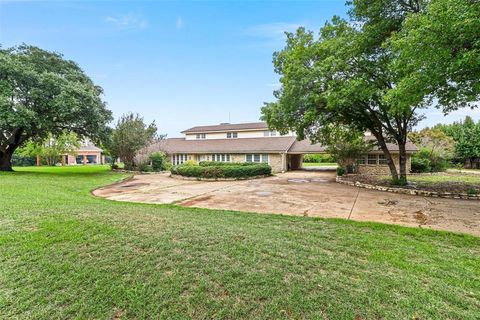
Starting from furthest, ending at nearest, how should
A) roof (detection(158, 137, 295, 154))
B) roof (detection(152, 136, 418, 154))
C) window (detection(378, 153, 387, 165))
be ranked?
roof (detection(158, 137, 295, 154)) → roof (detection(152, 136, 418, 154)) → window (detection(378, 153, 387, 165))

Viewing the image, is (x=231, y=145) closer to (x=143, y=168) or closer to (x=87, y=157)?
(x=143, y=168)

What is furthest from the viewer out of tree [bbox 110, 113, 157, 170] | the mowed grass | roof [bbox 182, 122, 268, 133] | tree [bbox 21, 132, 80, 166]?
tree [bbox 21, 132, 80, 166]

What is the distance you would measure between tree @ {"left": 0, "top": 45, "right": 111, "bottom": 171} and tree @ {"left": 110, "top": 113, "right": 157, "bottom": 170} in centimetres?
305

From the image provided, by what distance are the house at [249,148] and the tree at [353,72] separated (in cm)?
812

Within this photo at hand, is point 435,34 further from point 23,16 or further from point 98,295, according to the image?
point 23,16

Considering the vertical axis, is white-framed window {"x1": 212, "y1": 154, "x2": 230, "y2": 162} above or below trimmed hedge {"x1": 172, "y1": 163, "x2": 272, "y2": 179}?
above

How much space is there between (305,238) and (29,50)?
83.1 ft

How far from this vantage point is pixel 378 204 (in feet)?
30.0

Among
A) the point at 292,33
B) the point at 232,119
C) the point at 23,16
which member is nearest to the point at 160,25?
the point at 23,16

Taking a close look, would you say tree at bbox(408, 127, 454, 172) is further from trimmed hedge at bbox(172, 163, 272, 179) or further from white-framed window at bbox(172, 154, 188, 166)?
white-framed window at bbox(172, 154, 188, 166)

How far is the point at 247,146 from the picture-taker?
87.1ft

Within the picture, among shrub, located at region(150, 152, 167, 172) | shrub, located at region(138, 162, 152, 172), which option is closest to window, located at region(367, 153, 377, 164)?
shrub, located at region(150, 152, 167, 172)

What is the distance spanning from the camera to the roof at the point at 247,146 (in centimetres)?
2503

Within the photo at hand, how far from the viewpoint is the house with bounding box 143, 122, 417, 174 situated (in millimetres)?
22547
